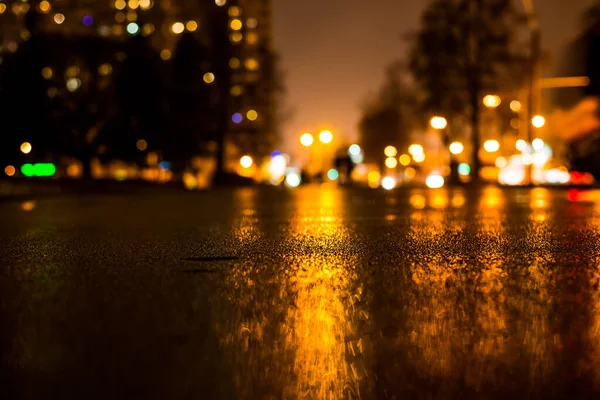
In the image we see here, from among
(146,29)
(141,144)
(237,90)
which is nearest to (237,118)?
(237,90)

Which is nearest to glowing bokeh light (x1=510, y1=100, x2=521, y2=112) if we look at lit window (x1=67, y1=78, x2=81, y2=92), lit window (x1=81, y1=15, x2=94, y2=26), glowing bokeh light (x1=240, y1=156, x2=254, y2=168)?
glowing bokeh light (x1=240, y1=156, x2=254, y2=168)

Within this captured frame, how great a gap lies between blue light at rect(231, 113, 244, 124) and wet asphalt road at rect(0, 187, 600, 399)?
48500mm

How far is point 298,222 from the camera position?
13.5m

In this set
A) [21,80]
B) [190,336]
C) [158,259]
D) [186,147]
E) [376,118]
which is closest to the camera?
[190,336]

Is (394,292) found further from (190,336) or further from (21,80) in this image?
(21,80)

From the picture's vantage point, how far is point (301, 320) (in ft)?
16.5

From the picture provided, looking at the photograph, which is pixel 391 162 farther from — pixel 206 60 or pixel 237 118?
pixel 206 60

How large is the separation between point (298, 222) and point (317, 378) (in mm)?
9685

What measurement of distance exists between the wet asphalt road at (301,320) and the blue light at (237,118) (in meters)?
48.5

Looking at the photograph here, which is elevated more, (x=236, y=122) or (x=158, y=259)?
(x=236, y=122)

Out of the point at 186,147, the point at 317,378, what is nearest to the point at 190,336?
the point at 317,378

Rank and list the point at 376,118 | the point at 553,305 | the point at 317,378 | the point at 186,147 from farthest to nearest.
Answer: the point at 376,118 < the point at 186,147 < the point at 553,305 < the point at 317,378

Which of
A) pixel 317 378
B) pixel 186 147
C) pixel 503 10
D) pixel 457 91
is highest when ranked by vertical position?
pixel 503 10

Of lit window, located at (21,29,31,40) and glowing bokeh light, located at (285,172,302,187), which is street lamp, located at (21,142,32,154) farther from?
glowing bokeh light, located at (285,172,302,187)
